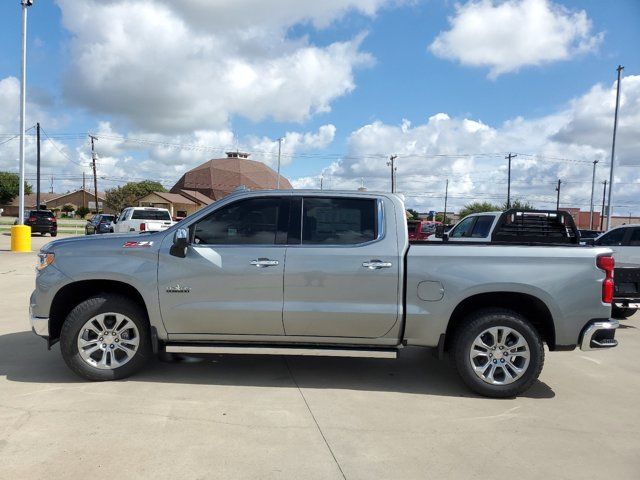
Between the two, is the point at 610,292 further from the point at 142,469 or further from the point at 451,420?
the point at 142,469

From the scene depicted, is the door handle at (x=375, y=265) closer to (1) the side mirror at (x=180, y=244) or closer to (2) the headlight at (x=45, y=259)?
(1) the side mirror at (x=180, y=244)

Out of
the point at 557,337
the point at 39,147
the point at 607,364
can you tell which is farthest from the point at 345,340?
the point at 39,147

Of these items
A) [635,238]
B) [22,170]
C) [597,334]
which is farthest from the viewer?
[22,170]

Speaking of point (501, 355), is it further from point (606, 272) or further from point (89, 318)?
point (89, 318)

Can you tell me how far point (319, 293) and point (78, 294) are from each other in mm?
2434

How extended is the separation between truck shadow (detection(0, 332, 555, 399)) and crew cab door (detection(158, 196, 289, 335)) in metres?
0.64

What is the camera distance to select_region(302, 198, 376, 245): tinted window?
5.05m

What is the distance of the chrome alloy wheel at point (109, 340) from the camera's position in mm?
5043

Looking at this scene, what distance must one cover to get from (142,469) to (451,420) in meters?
2.42

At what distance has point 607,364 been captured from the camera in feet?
21.0

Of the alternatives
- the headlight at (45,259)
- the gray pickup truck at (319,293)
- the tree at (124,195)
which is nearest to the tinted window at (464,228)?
the gray pickup truck at (319,293)

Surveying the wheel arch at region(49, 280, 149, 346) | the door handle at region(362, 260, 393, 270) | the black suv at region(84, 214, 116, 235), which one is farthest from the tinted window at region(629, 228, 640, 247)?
the black suv at region(84, 214, 116, 235)

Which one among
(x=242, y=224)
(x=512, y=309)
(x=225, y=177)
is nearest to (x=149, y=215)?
(x=242, y=224)

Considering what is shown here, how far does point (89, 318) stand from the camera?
5008 mm
